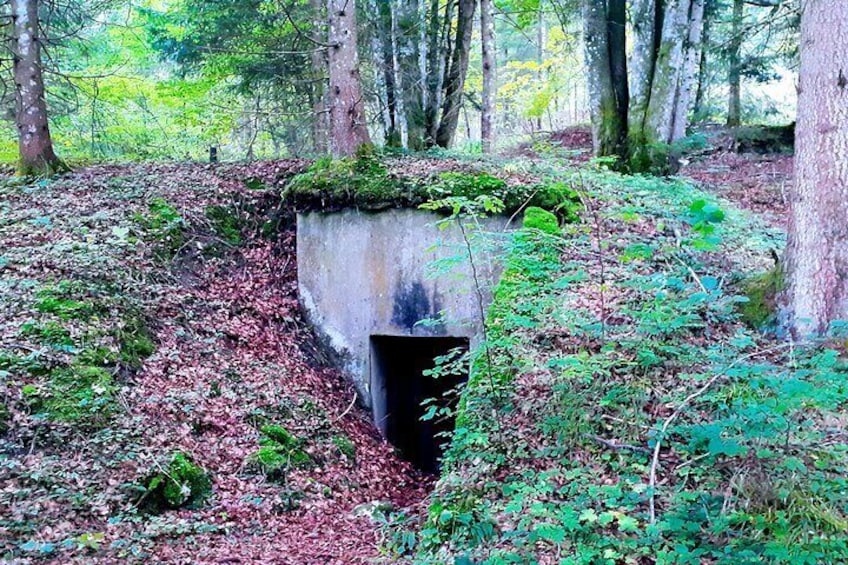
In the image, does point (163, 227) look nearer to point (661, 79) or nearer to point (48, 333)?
point (48, 333)

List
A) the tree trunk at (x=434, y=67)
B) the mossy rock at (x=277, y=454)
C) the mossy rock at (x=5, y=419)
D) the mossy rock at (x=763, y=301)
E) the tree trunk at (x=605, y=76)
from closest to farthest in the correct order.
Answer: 1. the mossy rock at (x=763, y=301)
2. the mossy rock at (x=5, y=419)
3. the mossy rock at (x=277, y=454)
4. the tree trunk at (x=605, y=76)
5. the tree trunk at (x=434, y=67)

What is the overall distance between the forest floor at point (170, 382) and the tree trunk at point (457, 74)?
172 inches

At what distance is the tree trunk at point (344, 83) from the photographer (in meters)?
8.15

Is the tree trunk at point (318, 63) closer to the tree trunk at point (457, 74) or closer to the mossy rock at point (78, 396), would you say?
the tree trunk at point (457, 74)

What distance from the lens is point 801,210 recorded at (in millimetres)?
4281

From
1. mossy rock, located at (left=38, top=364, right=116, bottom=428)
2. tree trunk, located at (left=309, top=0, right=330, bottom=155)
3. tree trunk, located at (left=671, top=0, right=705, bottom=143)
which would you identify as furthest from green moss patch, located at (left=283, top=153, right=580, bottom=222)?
tree trunk, located at (left=671, top=0, right=705, bottom=143)

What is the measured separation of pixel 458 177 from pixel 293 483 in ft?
13.5

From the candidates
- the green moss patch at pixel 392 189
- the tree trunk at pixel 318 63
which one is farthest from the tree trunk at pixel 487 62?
the green moss patch at pixel 392 189

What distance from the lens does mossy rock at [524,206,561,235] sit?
6071mm

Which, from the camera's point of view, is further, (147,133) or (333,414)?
(147,133)

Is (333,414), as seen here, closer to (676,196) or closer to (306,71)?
(676,196)

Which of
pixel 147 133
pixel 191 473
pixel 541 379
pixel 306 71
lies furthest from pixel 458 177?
pixel 147 133

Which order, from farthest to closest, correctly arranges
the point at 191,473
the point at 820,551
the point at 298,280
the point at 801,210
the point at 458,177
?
the point at 298,280, the point at 458,177, the point at 191,473, the point at 801,210, the point at 820,551

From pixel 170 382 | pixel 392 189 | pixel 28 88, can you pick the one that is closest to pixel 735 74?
pixel 392 189
